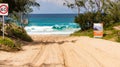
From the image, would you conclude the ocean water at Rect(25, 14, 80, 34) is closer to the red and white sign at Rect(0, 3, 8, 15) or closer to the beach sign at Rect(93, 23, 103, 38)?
the beach sign at Rect(93, 23, 103, 38)

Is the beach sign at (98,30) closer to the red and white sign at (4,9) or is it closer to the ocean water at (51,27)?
the red and white sign at (4,9)

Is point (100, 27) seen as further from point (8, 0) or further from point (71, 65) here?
point (71, 65)

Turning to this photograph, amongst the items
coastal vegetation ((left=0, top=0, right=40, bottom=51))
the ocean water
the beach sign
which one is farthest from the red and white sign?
the ocean water

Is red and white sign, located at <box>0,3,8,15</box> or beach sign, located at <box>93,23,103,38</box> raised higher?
red and white sign, located at <box>0,3,8,15</box>

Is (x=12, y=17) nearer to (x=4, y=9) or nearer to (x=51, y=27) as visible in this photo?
(x=4, y=9)

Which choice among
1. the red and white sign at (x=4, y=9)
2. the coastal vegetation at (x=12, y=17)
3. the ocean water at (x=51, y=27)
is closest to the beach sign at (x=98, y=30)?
the coastal vegetation at (x=12, y=17)

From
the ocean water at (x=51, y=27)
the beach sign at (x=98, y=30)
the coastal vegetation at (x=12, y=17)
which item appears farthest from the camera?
the ocean water at (x=51, y=27)

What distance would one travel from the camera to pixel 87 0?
193ft

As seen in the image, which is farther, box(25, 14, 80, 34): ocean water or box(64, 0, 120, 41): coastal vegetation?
box(25, 14, 80, 34): ocean water

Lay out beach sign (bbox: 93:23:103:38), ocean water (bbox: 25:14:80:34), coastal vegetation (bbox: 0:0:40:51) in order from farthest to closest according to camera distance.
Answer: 1. ocean water (bbox: 25:14:80:34)
2. beach sign (bbox: 93:23:103:38)
3. coastal vegetation (bbox: 0:0:40:51)

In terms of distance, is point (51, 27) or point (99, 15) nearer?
point (99, 15)

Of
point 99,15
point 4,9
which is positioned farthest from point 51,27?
point 4,9

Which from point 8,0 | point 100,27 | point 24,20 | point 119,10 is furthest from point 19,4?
point 119,10

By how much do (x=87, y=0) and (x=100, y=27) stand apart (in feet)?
72.7
